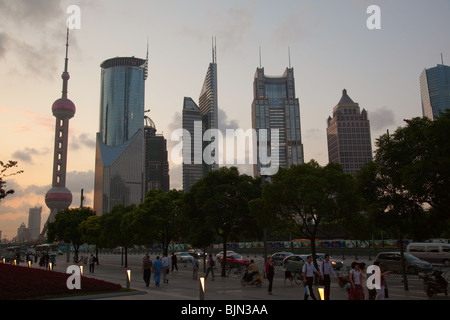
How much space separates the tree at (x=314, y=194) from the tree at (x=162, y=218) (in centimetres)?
1571

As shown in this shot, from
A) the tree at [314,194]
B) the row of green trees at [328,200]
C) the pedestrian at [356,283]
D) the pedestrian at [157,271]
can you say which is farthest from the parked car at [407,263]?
the pedestrian at [356,283]

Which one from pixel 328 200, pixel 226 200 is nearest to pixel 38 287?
pixel 226 200

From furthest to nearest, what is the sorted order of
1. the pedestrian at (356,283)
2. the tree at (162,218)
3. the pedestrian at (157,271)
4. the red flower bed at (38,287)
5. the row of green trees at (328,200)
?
the tree at (162,218)
the pedestrian at (157,271)
the row of green trees at (328,200)
the red flower bed at (38,287)
the pedestrian at (356,283)

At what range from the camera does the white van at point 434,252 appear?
129 ft

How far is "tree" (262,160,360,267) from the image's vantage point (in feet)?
92.9

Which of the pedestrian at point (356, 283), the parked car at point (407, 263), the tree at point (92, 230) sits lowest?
the parked car at point (407, 263)

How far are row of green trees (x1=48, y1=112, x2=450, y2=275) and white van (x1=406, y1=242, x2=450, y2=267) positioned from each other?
24.3ft

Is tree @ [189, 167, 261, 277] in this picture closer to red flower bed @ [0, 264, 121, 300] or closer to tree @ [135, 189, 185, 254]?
tree @ [135, 189, 185, 254]

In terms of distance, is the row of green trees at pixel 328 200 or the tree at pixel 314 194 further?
the tree at pixel 314 194

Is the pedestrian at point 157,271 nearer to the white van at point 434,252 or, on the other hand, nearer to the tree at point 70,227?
the white van at point 434,252
